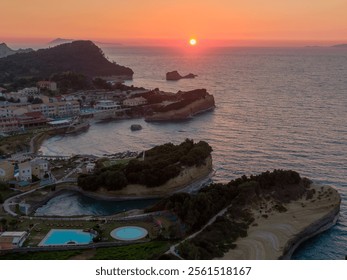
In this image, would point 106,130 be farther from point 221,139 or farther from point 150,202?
point 150,202

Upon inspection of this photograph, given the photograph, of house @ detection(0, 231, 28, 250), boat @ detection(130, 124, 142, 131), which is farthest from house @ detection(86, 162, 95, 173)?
boat @ detection(130, 124, 142, 131)

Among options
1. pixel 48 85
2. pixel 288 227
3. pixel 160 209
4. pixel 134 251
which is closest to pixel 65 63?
pixel 48 85

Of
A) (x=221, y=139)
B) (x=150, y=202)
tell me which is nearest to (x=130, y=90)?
(x=221, y=139)

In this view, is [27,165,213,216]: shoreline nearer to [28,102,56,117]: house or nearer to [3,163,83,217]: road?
[3,163,83,217]: road

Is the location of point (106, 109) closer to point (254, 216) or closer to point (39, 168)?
point (39, 168)

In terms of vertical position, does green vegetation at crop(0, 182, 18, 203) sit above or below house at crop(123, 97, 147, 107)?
below

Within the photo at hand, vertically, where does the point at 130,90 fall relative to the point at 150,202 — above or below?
above
